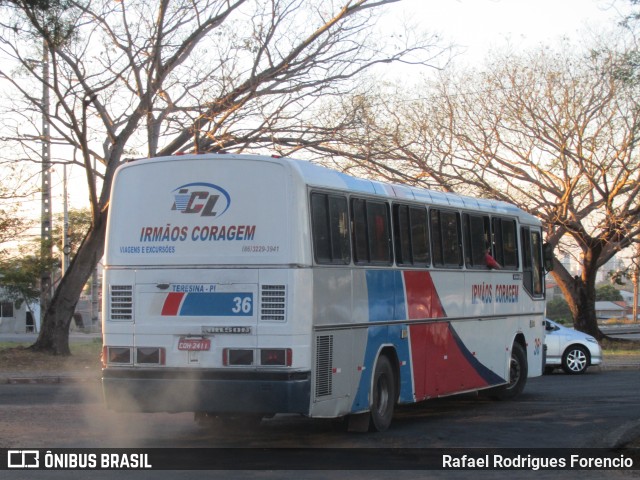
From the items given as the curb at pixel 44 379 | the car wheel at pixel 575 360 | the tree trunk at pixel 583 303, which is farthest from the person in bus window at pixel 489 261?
the tree trunk at pixel 583 303

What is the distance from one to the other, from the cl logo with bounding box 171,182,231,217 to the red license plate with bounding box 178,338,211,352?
1.45 metres

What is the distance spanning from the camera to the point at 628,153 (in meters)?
30.0

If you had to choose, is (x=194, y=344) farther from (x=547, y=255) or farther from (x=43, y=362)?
(x=43, y=362)

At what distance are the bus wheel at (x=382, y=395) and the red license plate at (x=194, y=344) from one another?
98.8 inches

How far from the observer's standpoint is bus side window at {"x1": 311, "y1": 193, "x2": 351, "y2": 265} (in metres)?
11.4

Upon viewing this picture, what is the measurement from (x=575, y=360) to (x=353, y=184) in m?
12.9

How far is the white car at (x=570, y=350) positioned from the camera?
23281 mm

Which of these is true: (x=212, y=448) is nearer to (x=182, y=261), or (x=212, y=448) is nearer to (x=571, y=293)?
(x=182, y=261)

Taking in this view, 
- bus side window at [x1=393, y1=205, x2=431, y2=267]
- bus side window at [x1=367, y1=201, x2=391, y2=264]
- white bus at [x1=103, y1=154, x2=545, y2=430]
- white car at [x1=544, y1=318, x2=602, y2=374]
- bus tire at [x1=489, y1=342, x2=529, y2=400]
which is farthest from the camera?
white car at [x1=544, y1=318, x2=602, y2=374]

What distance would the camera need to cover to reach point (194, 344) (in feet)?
36.5

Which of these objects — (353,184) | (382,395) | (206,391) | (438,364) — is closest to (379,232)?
(353,184)

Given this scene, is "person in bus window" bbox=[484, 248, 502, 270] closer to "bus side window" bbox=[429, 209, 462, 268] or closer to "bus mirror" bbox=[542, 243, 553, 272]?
"bus side window" bbox=[429, 209, 462, 268]

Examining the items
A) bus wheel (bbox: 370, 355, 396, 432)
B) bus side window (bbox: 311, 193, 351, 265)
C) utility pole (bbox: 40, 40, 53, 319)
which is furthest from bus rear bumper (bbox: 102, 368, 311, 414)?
utility pole (bbox: 40, 40, 53, 319)

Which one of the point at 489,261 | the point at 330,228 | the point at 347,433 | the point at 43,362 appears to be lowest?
the point at 347,433
